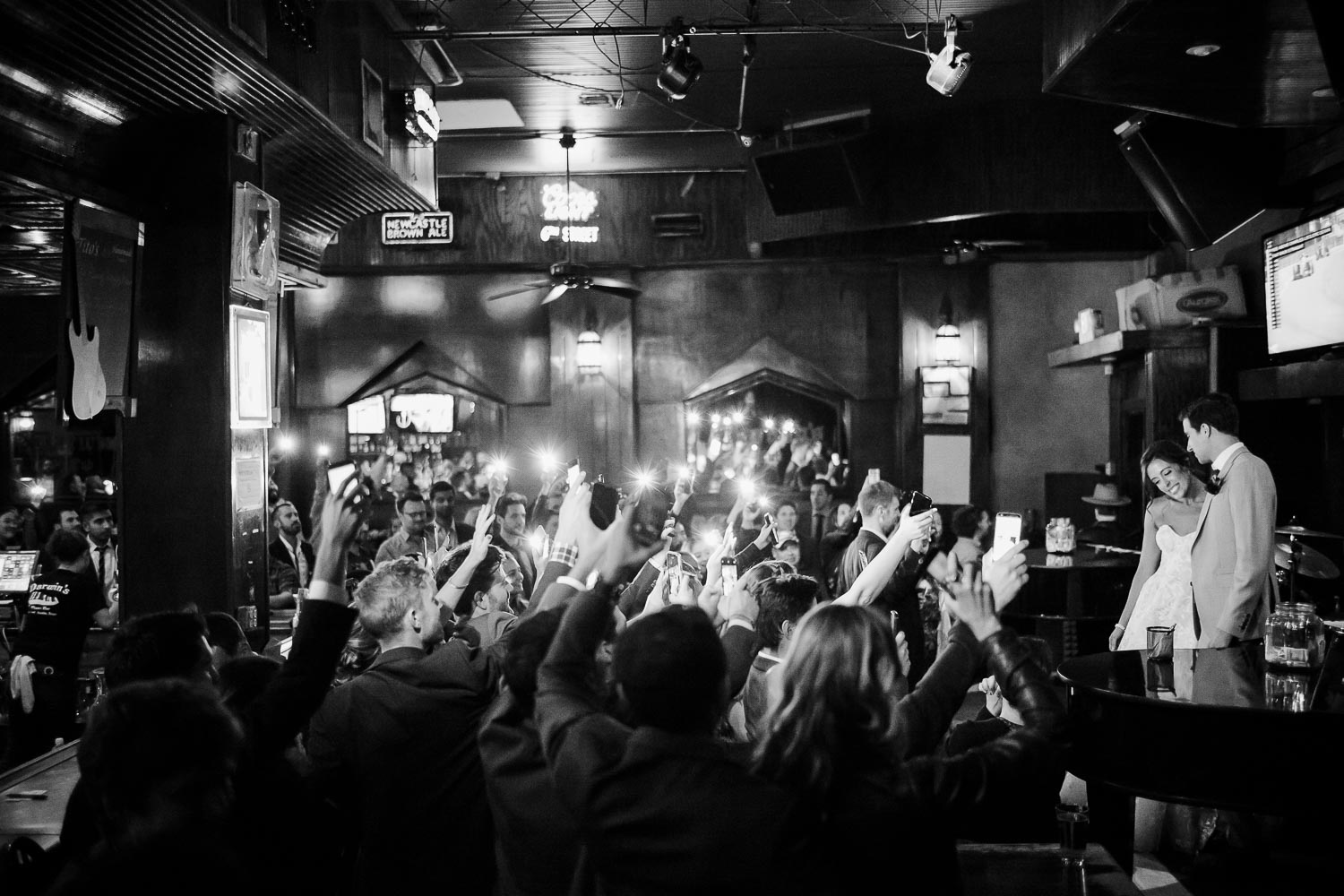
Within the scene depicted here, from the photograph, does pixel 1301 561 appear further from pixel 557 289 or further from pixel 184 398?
pixel 557 289

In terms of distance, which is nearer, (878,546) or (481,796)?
(481,796)

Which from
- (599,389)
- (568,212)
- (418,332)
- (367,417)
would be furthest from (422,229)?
(599,389)

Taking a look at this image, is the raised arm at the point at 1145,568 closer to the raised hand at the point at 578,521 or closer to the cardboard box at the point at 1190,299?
the cardboard box at the point at 1190,299

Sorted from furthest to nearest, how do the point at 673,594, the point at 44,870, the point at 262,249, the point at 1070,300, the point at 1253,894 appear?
the point at 1070,300 → the point at 262,249 → the point at 1253,894 → the point at 673,594 → the point at 44,870

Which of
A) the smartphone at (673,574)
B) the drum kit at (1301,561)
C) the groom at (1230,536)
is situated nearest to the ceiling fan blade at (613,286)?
the smartphone at (673,574)

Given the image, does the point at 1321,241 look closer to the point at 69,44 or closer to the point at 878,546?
the point at 878,546

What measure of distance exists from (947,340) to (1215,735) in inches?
304

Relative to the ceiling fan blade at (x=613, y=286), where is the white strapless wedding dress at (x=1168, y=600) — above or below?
below

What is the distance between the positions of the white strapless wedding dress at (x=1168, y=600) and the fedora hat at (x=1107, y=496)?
11.1 feet

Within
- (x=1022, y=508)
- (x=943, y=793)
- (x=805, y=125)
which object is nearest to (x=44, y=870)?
(x=943, y=793)

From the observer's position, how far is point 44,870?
91.2 inches

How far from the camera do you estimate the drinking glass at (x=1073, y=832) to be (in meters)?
3.31

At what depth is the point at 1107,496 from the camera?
30.1 ft

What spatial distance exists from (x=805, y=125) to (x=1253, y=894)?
20.3 feet
